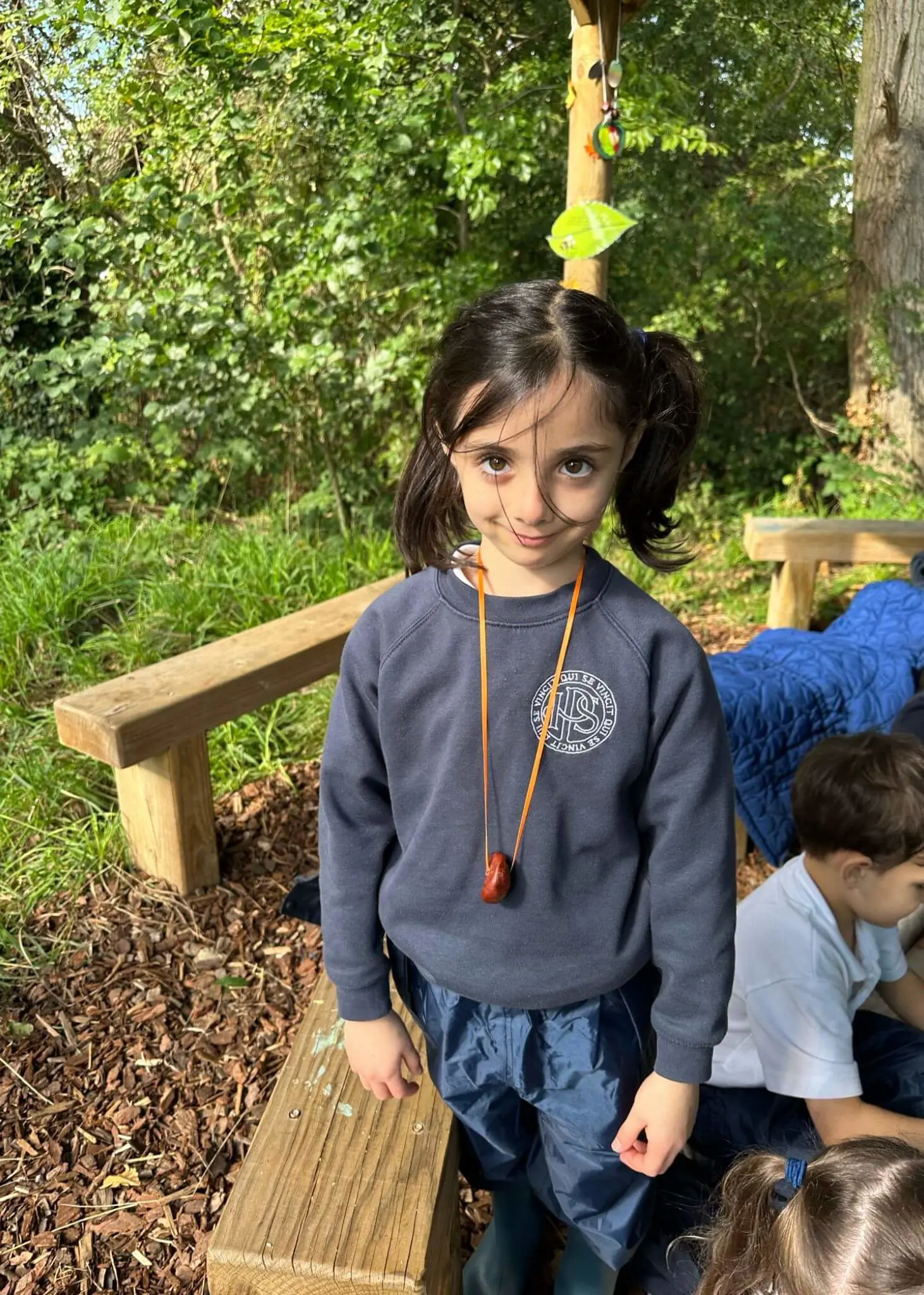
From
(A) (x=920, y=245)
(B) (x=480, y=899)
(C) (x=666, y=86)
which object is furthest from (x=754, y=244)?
(B) (x=480, y=899)

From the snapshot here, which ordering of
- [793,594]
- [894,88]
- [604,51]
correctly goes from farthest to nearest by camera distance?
[894,88]
[793,594]
[604,51]

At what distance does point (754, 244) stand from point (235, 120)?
2.98 metres

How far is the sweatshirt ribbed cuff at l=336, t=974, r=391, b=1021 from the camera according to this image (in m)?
1.28

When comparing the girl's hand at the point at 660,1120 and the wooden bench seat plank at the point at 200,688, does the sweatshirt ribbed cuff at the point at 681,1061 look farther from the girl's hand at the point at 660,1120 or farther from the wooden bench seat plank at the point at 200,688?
the wooden bench seat plank at the point at 200,688

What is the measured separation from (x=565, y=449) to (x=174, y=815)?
1.82 metres

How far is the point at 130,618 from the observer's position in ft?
12.0

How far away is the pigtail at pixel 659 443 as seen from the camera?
1.15 metres

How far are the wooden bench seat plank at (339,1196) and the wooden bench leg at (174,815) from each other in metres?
1.06

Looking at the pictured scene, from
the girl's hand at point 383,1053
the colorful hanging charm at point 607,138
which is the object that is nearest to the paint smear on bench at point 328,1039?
the girl's hand at point 383,1053

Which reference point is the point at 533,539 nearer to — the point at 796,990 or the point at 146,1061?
the point at 796,990

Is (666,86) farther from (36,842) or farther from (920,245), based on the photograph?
(36,842)

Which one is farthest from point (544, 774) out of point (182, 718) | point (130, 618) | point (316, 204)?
point (316, 204)

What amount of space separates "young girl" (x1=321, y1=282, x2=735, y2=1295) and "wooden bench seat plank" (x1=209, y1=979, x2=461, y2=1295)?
0.46 feet

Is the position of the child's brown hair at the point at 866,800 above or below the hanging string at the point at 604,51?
below
